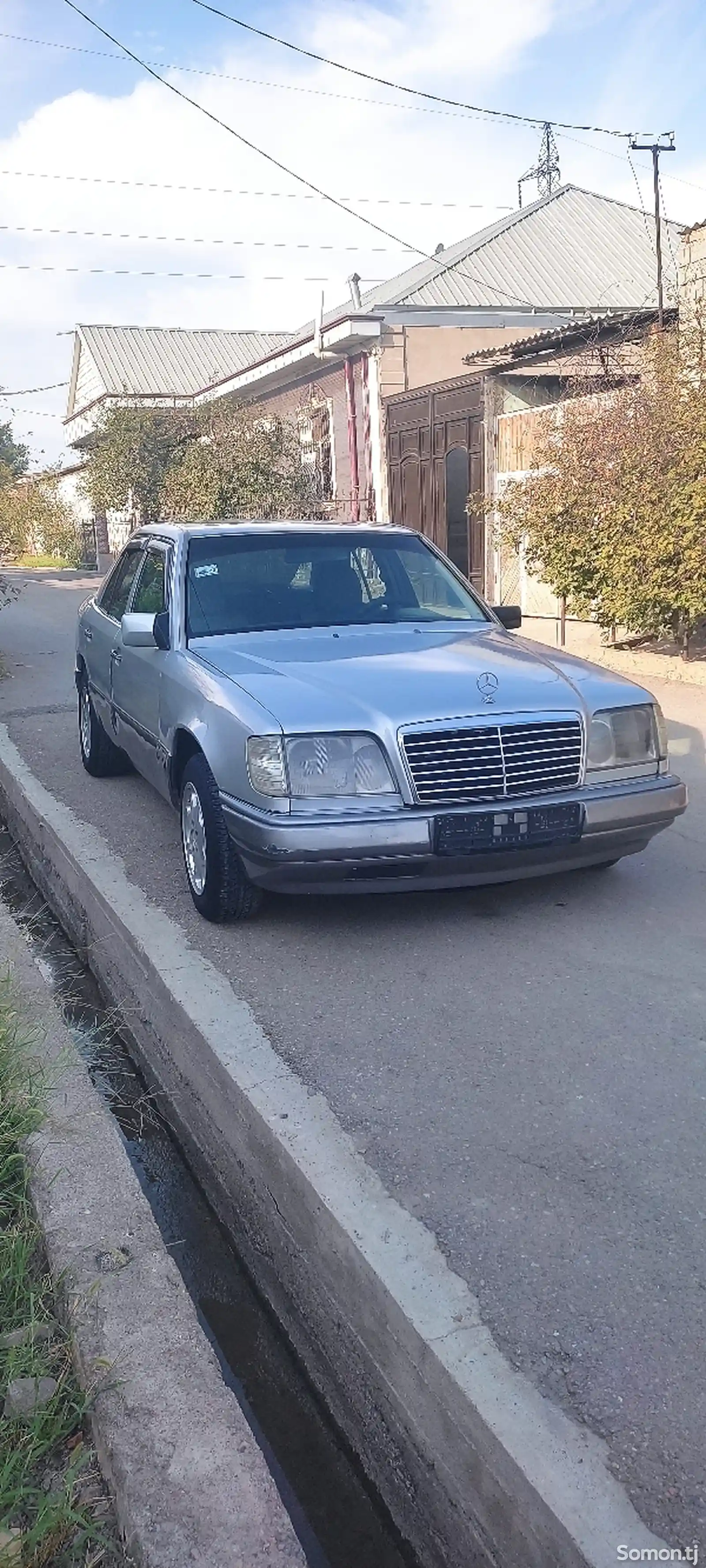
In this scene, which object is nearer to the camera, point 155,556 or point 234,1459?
point 234,1459

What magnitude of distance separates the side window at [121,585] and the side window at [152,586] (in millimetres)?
190

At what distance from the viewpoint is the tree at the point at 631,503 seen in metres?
9.65

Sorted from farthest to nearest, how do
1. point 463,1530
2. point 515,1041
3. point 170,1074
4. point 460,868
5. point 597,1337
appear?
1. point 460,868
2. point 170,1074
3. point 515,1041
4. point 597,1337
5. point 463,1530

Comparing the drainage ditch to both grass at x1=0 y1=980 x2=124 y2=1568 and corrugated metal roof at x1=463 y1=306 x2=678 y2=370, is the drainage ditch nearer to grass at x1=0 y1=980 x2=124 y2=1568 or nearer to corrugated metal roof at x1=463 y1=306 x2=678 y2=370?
grass at x1=0 y1=980 x2=124 y2=1568

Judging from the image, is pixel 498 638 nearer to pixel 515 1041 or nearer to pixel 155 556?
pixel 155 556

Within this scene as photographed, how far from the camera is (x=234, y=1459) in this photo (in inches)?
84.4

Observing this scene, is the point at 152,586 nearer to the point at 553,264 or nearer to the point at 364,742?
the point at 364,742

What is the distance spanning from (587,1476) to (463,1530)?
314 millimetres

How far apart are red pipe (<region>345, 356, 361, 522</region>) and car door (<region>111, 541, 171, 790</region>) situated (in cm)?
1521

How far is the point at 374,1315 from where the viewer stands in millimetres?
2553

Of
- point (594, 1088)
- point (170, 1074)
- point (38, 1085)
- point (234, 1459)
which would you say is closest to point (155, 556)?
point (170, 1074)

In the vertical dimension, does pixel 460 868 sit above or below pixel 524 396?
below

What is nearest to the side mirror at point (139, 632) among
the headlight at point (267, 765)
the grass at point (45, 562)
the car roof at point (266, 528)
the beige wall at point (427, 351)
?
the car roof at point (266, 528)

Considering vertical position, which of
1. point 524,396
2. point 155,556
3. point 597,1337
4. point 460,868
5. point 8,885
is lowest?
point 8,885
